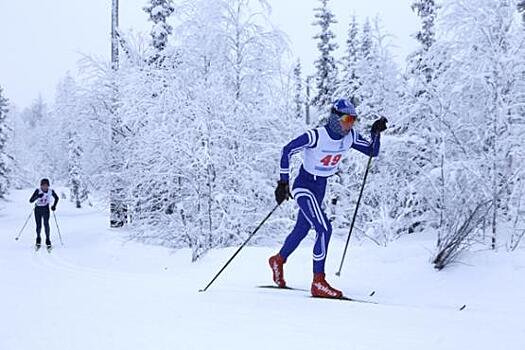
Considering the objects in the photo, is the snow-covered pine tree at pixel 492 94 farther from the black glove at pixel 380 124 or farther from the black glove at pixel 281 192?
the black glove at pixel 281 192

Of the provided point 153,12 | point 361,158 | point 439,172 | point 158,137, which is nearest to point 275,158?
point 361,158

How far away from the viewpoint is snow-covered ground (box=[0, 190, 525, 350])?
11.6 feet

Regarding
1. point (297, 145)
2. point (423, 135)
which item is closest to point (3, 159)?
point (423, 135)

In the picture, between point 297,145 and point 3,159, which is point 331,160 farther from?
point 3,159

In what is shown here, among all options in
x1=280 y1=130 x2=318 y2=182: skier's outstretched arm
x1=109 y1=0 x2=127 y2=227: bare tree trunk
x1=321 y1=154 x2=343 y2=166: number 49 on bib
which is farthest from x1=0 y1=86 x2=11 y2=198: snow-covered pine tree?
x1=321 y1=154 x2=343 y2=166: number 49 on bib

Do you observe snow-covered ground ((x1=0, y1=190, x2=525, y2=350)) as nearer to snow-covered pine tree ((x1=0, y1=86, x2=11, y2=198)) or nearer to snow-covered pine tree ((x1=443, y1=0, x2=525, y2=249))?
snow-covered pine tree ((x1=443, y1=0, x2=525, y2=249))

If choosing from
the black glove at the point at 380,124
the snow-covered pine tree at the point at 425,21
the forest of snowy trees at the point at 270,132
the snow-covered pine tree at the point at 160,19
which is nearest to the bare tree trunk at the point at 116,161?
the forest of snowy trees at the point at 270,132

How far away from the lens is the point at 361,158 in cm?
1038

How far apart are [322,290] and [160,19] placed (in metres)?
16.7

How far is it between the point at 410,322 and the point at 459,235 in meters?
2.40

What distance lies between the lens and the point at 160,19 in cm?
1950

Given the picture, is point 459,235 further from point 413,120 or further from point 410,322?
point 413,120

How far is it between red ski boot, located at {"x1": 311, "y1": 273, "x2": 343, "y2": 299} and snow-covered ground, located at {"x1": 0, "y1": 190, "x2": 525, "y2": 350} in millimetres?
230

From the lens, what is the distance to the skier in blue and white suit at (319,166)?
207 inches
